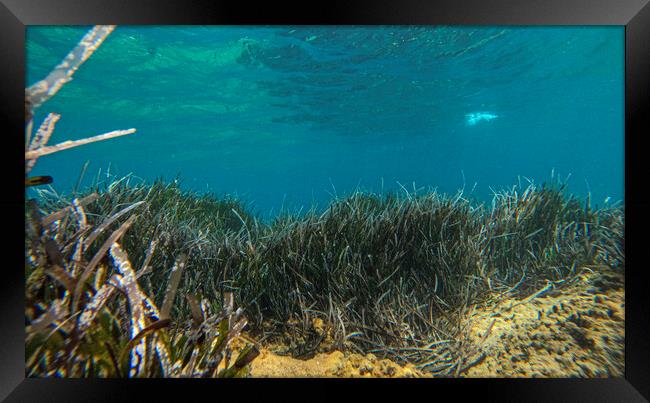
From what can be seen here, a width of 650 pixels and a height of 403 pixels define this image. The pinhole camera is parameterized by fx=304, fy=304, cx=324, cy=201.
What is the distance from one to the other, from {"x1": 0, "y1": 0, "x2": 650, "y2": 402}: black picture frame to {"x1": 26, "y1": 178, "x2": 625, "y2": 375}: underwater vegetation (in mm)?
251

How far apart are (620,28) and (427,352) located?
3.13 m

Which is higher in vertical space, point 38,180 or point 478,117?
point 478,117

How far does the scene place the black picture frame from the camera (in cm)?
237

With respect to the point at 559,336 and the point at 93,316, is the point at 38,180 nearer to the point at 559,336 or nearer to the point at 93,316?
the point at 93,316

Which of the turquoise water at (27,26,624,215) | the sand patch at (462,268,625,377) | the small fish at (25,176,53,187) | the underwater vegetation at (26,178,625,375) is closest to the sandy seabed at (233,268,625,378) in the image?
the sand patch at (462,268,625,377)

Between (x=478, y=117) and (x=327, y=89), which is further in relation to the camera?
(x=478, y=117)

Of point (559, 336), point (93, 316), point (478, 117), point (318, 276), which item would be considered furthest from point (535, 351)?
point (478, 117)

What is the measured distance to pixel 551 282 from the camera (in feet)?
10.4
